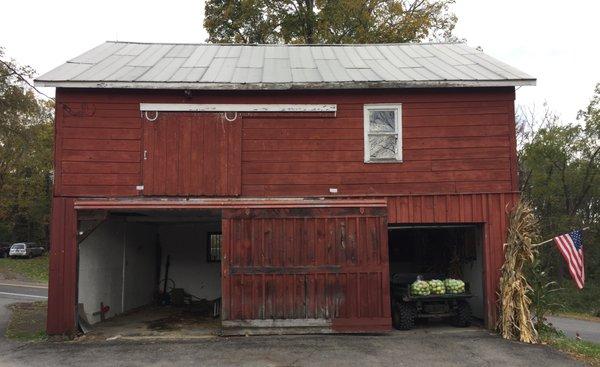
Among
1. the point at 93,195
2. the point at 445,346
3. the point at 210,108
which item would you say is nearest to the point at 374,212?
the point at 445,346

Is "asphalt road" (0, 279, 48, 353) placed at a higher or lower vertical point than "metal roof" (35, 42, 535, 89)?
lower


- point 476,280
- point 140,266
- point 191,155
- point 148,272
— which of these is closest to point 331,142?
point 191,155

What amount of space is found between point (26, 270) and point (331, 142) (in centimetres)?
2691

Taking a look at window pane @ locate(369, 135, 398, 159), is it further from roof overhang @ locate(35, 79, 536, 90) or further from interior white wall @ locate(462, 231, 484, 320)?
interior white wall @ locate(462, 231, 484, 320)

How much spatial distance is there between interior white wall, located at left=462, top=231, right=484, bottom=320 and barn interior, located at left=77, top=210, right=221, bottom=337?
6.19 metres

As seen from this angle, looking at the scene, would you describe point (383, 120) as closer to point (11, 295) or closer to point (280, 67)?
point (280, 67)

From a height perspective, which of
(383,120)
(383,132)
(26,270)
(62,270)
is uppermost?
(383,120)

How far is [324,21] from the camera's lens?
26453mm

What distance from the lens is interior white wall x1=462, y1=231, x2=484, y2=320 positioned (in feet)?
39.8

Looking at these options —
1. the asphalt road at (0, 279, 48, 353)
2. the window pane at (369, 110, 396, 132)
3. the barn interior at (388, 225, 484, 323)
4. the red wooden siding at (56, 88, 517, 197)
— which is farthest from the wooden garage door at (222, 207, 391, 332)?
the asphalt road at (0, 279, 48, 353)

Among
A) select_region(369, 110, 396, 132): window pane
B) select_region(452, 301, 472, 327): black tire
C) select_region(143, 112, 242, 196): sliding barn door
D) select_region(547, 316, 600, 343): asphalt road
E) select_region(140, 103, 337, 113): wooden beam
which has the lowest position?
select_region(547, 316, 600, 343): asphalt road

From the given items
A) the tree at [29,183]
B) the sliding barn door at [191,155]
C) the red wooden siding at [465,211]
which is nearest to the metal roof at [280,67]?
the sliding barn door at [191,155]

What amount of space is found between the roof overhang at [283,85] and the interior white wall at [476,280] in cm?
352

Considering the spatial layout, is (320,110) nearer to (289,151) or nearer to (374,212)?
(289,151)
